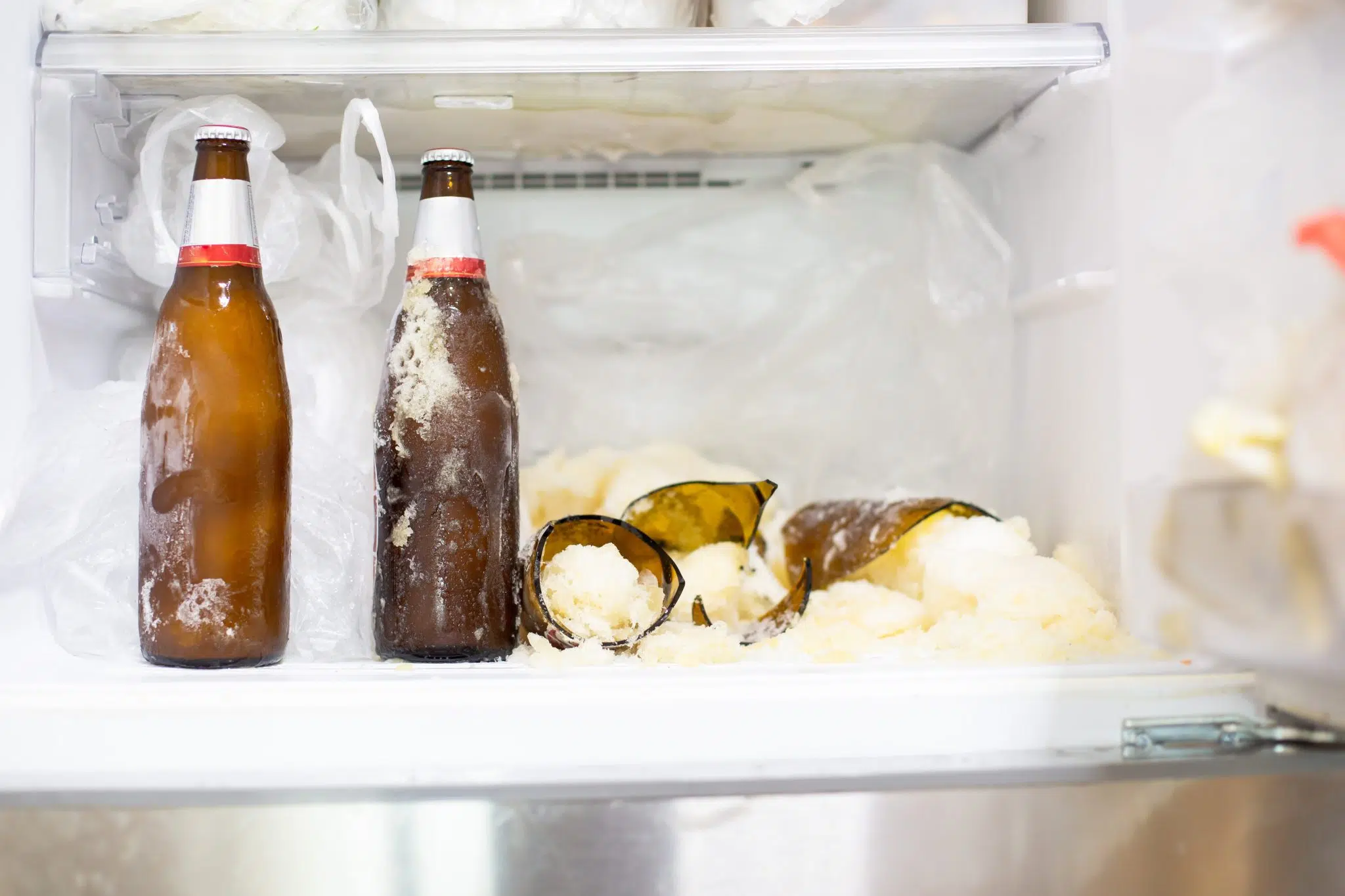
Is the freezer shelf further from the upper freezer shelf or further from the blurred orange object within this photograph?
the upper freezer shelf

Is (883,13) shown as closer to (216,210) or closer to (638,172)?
(638,172)

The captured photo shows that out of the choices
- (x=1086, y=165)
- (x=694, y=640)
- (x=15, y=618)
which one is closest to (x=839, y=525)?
(x=694, y=640)

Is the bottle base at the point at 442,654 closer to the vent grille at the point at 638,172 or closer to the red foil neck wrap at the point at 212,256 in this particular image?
→ the red foil neck wrap at the point at 212,256

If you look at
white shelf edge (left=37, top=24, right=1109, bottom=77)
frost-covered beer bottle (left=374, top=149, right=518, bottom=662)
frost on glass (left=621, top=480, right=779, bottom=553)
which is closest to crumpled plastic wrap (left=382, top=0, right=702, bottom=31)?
white shelf edge (left=37, top=24, right=1109, bottom=77)

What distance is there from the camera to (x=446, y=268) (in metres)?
0.75

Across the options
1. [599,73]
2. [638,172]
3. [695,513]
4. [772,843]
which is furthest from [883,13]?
[772,843]

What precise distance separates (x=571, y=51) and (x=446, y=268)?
8.7 inches

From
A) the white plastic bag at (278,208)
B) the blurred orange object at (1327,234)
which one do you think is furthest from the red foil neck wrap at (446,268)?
the blurred orange object at (1327,234)

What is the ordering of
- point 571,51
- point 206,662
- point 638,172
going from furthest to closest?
point 638,172 < point 571,51 < point 206,662

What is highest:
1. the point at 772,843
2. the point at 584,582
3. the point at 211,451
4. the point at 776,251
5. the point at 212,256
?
the point at 776,251

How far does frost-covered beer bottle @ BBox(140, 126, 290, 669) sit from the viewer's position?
688 millimetres

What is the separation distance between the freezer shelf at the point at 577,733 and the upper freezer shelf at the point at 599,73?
504 mm

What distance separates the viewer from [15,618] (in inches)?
29.9

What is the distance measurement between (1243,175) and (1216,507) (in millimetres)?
175
